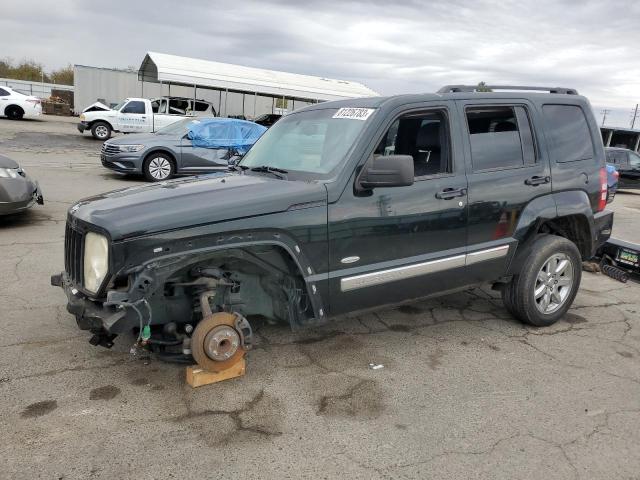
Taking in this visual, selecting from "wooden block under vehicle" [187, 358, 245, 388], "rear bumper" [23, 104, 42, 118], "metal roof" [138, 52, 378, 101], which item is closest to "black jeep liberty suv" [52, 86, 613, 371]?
"wooden block under vehicle" [187, 358, 245, 388]

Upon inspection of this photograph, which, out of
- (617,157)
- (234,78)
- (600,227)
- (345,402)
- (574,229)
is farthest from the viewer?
(234,78)

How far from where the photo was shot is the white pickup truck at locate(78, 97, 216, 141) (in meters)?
21.5

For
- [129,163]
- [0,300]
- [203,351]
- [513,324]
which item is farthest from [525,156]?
[129,163]

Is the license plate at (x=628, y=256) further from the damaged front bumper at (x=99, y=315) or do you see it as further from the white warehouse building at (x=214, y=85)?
the white warehouse building at (x=214, y=85)

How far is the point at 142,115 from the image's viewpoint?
2147 cm

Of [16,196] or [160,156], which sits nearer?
[16,196]

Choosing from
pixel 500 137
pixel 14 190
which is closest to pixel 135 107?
pixel 14 190

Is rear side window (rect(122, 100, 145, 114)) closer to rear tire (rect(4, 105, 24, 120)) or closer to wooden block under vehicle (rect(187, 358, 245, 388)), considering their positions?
rear tire (rect(4, 105, 24, 120))

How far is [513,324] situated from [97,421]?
11.5 ft

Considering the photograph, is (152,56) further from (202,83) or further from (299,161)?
(299,161)

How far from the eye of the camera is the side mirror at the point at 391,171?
132 inches

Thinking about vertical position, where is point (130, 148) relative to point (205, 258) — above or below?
above

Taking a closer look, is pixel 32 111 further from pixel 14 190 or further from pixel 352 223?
pixel 352 223

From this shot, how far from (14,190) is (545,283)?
6655 millimetres
